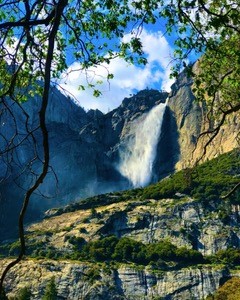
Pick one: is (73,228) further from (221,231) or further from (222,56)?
(222,56)

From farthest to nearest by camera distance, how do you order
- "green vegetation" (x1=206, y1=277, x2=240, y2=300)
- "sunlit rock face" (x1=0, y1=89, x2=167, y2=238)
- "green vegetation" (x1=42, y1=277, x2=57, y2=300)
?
"sunlit rock face" (x1=0, y1=89, x2=167, y2=238)
"green vegetation" (x1=42, y1=277, x2=57, y2=300)
"green vegetation" (x1=206, y1=277, x2=240, y2=300)

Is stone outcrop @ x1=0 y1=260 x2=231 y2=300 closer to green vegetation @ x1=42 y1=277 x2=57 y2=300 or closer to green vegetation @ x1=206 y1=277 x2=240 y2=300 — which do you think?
green vegetation @ x1=42 y1=277 x2=57 y2=300

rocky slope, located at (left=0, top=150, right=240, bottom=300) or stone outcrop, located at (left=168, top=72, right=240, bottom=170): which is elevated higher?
stone outcrop, located at (left=168, top=72, right=240, bottom=170)

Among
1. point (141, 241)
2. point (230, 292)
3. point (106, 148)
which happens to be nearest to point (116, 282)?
point (141, 241)

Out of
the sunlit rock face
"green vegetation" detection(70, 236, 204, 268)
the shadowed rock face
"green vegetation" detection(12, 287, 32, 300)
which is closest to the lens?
"green vegetation" detection(12, 287, 32, 300)

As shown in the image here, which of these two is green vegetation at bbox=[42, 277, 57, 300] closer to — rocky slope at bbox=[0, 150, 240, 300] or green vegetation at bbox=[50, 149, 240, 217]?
rocky slope at bbox=[0, 150, 240, 300]

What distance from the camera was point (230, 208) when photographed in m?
85.4

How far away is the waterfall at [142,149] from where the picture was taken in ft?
479

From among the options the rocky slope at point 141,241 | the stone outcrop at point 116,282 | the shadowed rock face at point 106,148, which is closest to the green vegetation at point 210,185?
the rocky slope at point 141,241

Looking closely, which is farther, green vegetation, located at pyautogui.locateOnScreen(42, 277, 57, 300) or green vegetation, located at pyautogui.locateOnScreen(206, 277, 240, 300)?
green vegetation, located at pyautogui.locateOnScreen(42, 277, 57, 300)

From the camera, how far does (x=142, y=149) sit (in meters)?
150

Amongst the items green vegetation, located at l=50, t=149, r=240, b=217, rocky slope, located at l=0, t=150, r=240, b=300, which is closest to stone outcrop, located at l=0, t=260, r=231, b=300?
rocky slope, located at l=0, t=150, r=240, b=300

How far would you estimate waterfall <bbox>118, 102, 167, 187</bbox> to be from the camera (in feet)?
479

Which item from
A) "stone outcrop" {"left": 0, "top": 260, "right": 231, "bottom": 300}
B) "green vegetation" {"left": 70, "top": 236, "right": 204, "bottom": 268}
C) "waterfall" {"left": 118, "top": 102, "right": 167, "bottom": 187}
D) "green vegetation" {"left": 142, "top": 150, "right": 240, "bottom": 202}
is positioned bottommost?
"stone outcrop" {"left": 0, "top": 260, "right": 231, "bottom": 300}
